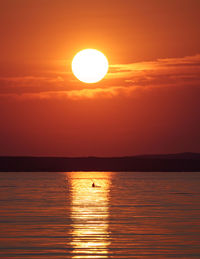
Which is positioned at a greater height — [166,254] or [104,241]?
[104,241]

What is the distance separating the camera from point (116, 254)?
35.1m

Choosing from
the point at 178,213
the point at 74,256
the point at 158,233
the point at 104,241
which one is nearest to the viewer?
the point at 74,256

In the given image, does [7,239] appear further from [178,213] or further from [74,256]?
[178,213]

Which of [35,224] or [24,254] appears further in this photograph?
[35,224]

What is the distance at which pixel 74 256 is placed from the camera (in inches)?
1356

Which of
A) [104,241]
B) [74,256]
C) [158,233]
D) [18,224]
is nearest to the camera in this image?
[74,256]

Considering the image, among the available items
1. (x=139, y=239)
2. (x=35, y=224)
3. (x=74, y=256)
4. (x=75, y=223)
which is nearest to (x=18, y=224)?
(x=35, y=224)

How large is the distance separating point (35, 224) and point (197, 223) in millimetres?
11716

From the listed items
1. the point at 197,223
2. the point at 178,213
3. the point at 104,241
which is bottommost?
the point at 104,241

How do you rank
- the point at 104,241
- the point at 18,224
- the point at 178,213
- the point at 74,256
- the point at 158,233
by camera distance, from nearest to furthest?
the point at 74,256 < the point at 104,241 < the point at 158,233 < the point at 18,224 < the point at 178,213

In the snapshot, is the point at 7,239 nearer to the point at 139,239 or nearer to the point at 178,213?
the point at 139,239

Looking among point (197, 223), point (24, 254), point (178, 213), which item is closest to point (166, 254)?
point (24, 254)

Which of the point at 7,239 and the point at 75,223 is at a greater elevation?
the point at 75,223

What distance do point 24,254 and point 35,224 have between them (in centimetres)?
1368
